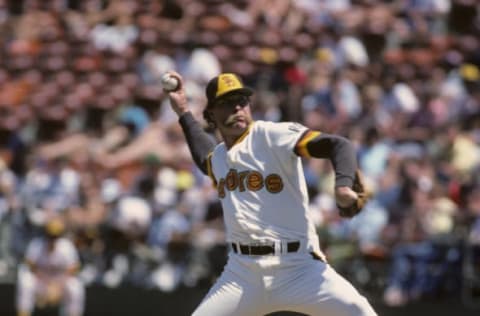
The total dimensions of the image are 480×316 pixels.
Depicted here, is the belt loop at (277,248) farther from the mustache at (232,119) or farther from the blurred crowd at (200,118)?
the blurred crowd at (200,118)

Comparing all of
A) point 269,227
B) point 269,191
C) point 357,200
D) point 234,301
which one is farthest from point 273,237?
point 357,200

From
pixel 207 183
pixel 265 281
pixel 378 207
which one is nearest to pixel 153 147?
pixel 207 183

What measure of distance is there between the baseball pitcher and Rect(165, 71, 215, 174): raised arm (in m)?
0.49

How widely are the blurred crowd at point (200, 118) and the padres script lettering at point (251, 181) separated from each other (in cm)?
464

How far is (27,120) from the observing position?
544 inches

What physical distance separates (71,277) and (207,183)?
175 centimetres

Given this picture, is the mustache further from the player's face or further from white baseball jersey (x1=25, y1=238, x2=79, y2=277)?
white baseball jersey (x1=25, y1=238, x2=79, y2=277)

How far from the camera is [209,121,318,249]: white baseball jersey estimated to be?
539cm

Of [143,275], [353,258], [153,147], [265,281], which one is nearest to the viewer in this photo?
[265,281]

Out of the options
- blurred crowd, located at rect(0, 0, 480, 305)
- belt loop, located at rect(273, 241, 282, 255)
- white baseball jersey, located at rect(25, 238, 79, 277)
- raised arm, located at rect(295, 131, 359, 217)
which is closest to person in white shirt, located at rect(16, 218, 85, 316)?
white baseball jersey, located at rect(25, 238, 79, 277)

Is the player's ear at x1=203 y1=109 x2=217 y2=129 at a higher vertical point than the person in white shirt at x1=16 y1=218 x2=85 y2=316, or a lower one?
higher

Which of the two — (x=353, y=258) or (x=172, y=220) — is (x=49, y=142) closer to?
(x=172, y=220)

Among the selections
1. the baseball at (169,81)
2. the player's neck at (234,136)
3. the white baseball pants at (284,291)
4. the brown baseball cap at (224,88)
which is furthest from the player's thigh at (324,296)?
the baseball at (169,81)

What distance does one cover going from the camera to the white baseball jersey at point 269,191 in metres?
5.39
